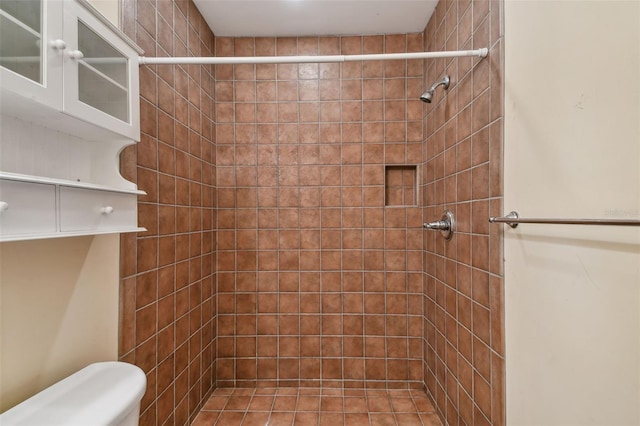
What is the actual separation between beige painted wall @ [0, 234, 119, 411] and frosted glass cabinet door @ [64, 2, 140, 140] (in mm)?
443

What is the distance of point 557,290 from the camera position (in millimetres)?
872

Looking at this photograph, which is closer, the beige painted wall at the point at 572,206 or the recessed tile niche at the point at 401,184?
the beige painted wall at the point at 572,206

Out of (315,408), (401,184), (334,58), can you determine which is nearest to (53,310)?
(334,58)

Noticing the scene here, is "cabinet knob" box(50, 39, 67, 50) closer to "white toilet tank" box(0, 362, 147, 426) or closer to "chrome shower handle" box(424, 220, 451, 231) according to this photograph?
"white toilet tank" box(0, 362, 147, 426)

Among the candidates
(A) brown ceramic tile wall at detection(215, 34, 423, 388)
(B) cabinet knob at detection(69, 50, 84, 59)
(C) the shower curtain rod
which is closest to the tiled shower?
(A) brown ceramic tile wall at detection(215, 34, 423, 388)

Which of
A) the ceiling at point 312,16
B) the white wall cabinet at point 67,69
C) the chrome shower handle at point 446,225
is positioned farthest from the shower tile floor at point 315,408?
the ceiling at point 312,16

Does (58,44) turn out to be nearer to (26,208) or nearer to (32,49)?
(32,49)

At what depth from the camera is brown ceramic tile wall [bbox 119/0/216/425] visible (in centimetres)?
130

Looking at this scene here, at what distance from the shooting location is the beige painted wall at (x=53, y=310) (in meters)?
0.86

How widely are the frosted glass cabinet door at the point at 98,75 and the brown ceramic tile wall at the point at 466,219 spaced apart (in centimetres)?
139

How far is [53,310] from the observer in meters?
1.00

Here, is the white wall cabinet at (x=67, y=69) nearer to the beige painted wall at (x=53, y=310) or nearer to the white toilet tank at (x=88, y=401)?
the beige painted wall at (x=53, y=310)

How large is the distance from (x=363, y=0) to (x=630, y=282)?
1.93 m

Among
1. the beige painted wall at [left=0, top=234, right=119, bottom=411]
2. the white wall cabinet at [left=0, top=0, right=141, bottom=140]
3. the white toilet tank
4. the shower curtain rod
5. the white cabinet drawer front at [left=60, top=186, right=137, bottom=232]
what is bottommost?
the white toilet tank
